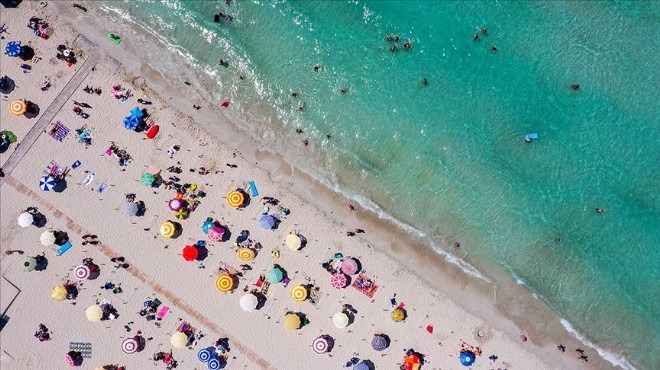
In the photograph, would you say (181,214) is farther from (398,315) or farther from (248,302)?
(398,315)

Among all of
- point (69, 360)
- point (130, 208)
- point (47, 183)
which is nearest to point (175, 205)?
point (130, 208)

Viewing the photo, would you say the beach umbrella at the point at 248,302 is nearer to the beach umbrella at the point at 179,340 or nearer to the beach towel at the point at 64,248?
the beach umbrella at the point at 179,340

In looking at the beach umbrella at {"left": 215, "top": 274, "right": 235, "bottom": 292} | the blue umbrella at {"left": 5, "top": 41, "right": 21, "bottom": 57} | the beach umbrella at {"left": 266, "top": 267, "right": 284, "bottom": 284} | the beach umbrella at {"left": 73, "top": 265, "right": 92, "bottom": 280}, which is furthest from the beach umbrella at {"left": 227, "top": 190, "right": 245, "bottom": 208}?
the blue umbrella at {"left": 5, "top": 41, "right": 21, "bottom": 57}

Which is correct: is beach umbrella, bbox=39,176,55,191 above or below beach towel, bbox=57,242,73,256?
above

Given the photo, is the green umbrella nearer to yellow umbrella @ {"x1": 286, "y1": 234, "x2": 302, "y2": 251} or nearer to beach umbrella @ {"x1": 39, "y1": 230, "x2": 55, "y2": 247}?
beach umbrella @ {"x1": 39, "y1": 230, "x2": 55, "y2": 247}

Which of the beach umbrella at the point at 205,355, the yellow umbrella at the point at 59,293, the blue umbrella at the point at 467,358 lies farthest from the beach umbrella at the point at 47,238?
the blue umbrella at the point at 467,358

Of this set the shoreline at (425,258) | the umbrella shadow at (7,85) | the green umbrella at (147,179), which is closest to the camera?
the shoreline at (425,258)
